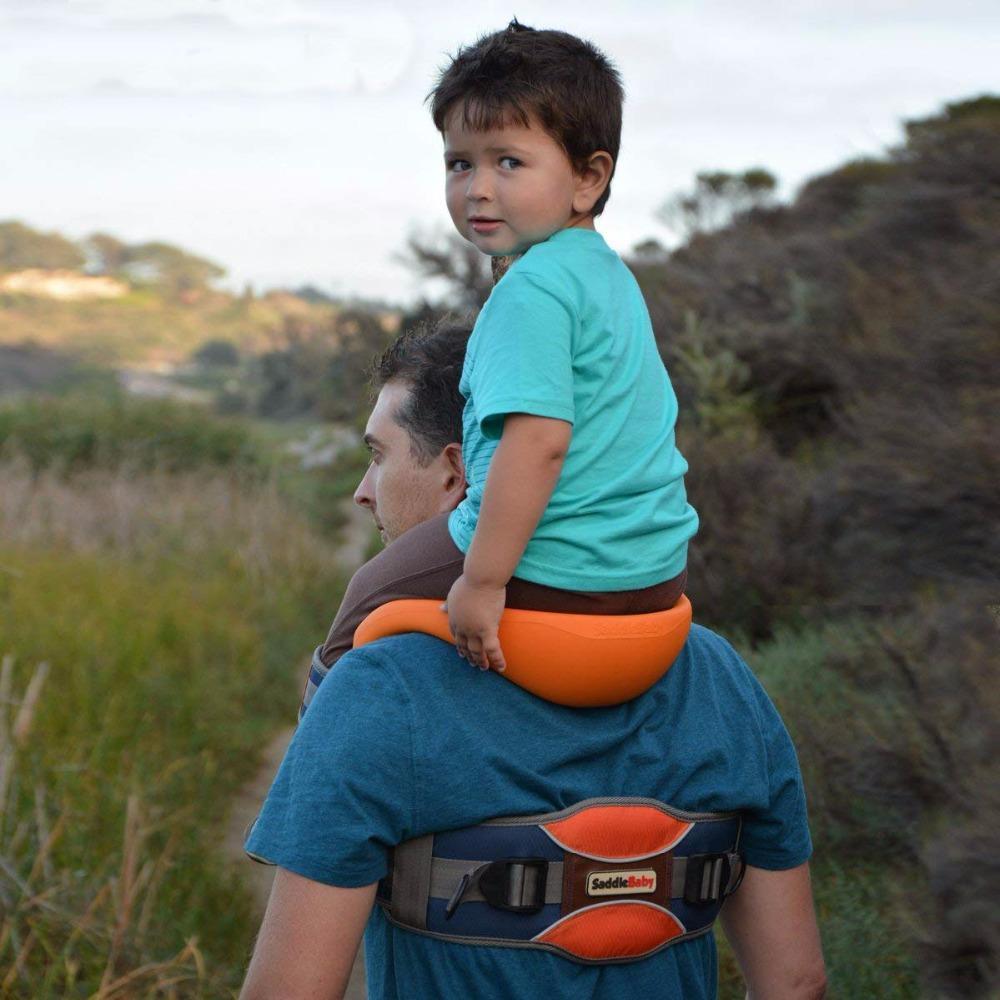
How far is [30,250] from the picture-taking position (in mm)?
107938

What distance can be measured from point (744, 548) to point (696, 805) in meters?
6.01

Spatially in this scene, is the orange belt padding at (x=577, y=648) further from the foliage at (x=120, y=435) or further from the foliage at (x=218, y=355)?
the foliage at (x=218, y=355)

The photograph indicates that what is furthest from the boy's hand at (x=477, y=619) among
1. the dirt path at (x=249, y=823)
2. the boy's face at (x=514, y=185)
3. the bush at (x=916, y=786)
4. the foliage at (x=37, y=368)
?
the foliage at (x=37, y=368)

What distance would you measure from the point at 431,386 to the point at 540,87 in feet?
2.02

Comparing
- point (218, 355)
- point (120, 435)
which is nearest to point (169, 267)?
point (218, 355)

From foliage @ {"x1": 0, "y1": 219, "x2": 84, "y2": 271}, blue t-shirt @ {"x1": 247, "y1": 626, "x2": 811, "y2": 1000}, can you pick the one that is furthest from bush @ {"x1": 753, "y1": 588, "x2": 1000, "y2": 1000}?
foliage @ {"x1": 0, "y1": 219, "x2": 84, "y2": 271}

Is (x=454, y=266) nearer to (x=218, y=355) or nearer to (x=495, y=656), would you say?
(x=495, y=656)

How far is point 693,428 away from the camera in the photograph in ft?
31.6

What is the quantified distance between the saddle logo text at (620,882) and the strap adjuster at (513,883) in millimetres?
78

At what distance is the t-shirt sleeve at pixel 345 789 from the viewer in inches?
65.1

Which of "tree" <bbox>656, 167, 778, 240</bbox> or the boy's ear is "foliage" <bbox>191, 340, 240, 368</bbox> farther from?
the boy's ear

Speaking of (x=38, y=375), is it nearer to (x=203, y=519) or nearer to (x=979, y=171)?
(x=203, y=519)

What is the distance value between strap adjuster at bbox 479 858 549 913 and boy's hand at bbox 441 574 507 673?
246mm

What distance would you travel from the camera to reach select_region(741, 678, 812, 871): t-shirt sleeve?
1978 millimetres
